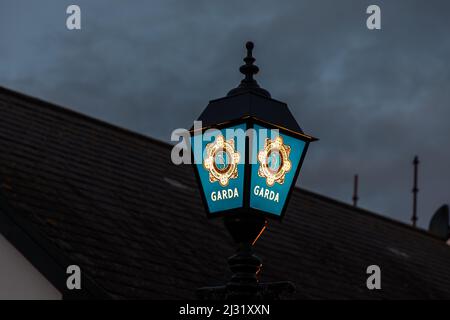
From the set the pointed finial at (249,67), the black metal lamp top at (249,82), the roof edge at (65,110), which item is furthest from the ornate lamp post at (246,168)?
the roof edge at (65,110)

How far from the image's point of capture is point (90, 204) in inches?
432

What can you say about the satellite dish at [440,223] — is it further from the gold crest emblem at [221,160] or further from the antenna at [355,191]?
the gold crest emblem at [221,160]

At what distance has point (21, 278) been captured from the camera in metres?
8.62

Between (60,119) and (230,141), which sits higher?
(60,119)

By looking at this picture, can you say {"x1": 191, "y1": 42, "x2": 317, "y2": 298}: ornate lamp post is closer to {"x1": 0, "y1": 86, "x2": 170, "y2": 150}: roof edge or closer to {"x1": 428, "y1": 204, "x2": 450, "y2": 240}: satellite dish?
{"x1": 0, "y1": 86, "x2": 170, "y2": 150}: roof edge

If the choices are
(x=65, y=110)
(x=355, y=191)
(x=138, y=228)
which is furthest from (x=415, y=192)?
(x=138, y=228)

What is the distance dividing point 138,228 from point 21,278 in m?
2.63

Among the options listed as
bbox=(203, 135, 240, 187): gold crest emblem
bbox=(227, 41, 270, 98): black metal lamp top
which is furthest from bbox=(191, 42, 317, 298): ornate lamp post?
bbox=(227, 41, 270, 98): black metal lamp top

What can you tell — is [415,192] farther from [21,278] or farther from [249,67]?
[249,67]

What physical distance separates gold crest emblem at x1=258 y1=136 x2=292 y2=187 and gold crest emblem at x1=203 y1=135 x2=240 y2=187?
0.16 m
